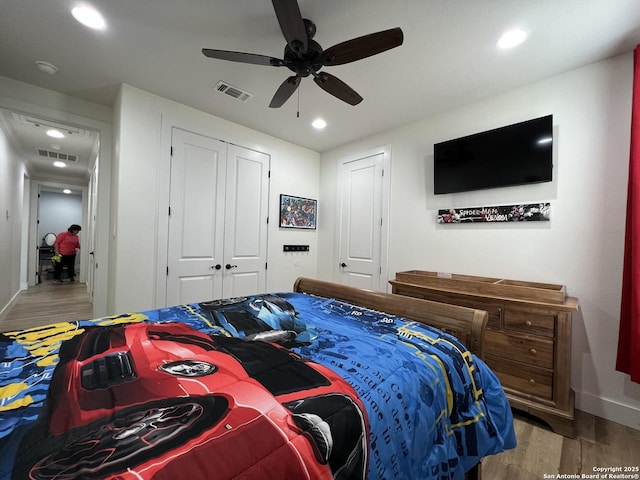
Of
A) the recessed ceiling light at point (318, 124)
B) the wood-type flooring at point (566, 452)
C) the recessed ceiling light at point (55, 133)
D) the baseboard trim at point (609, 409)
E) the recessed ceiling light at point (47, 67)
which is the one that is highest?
the recessed ceiling light at point (318, 124)

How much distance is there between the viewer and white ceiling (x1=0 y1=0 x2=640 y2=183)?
164 centimetres

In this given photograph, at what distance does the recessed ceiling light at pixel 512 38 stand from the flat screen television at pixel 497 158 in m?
0.67

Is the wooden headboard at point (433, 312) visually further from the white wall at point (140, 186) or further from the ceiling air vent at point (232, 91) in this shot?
the ceiling air vent at point (232, 91)

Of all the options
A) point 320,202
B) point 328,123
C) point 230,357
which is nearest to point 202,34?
point 328,123

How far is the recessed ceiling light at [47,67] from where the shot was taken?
2164 millimetres

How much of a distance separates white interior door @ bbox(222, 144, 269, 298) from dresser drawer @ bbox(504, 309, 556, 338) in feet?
8.80

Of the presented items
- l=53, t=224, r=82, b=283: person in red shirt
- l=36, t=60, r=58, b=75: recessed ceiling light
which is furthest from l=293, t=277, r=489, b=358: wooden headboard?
l=53, t=224, r=82, b=283: person in red shirt

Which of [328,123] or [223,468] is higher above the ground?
[328,123]

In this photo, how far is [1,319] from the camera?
11.5 feet

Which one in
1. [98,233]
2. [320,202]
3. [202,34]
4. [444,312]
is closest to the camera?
[444,312]

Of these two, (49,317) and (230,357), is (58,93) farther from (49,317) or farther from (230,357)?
(230,357)

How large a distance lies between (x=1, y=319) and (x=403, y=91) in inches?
222

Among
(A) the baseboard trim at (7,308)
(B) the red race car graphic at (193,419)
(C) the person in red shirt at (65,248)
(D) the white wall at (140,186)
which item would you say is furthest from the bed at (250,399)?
(C) the person in red shirt at (65,248)

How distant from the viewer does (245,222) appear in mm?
3391
